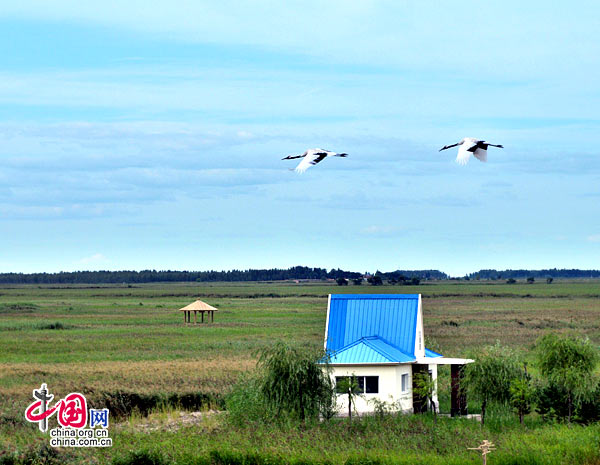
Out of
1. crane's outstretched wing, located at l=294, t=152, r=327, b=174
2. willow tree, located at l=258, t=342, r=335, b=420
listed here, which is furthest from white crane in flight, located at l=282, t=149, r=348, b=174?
willow tree, located at l=258, t=342, r=335, b=420

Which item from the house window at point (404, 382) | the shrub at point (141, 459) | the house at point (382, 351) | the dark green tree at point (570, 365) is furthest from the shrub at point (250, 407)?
the dark green tree at point (570, 365)

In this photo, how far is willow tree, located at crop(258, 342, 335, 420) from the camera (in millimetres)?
32750

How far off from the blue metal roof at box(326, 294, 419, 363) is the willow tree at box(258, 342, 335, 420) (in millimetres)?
3265

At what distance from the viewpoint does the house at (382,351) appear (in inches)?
1359

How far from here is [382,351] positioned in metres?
34.8

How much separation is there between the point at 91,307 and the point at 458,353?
7147 cm

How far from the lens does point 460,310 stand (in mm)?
104438

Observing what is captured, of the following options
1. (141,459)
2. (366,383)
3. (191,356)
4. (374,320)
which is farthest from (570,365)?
(191,356)

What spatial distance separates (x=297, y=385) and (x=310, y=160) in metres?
14.3

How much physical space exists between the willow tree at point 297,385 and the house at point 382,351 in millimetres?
866

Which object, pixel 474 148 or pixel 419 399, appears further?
pixel 419 399

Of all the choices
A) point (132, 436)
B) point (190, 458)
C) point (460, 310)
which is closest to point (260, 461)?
point (190, 458)

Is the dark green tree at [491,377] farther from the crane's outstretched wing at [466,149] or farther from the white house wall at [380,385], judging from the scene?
the crane's outstretched wing at [466,149]

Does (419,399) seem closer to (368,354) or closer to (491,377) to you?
(368,354)
